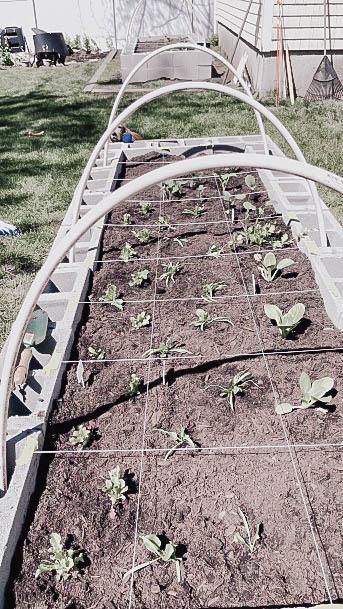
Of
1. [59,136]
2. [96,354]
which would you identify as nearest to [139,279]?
[96,354]

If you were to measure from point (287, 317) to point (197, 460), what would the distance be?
905 millimetres

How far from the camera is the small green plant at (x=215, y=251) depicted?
11.2 ft

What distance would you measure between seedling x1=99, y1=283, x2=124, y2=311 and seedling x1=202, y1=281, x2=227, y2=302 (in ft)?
1.55

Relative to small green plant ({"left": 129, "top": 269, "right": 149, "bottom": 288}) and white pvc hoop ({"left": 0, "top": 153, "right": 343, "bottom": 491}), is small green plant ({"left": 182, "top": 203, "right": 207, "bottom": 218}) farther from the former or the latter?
white pvc hoop ({"left": 0, "top": 153, "right": 343, "bottom": 491})

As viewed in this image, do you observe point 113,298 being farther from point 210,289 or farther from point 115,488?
point 115,488

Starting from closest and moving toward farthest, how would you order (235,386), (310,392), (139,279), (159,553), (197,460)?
(159,553) < (197,460) < (310,392) < (235,386) < (139,279)

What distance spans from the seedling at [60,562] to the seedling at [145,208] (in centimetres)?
291

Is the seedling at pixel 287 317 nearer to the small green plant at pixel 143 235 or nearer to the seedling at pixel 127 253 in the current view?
the seedling at pixel 127 253

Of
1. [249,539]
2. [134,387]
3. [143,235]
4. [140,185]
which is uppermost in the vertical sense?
[140,185]

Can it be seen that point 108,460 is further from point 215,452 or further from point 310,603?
point 310,603

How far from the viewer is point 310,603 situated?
5.06 ft

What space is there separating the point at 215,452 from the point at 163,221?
2.21 meters

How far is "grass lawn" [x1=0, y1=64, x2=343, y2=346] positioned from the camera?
4121mm

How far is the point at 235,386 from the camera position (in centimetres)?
228
